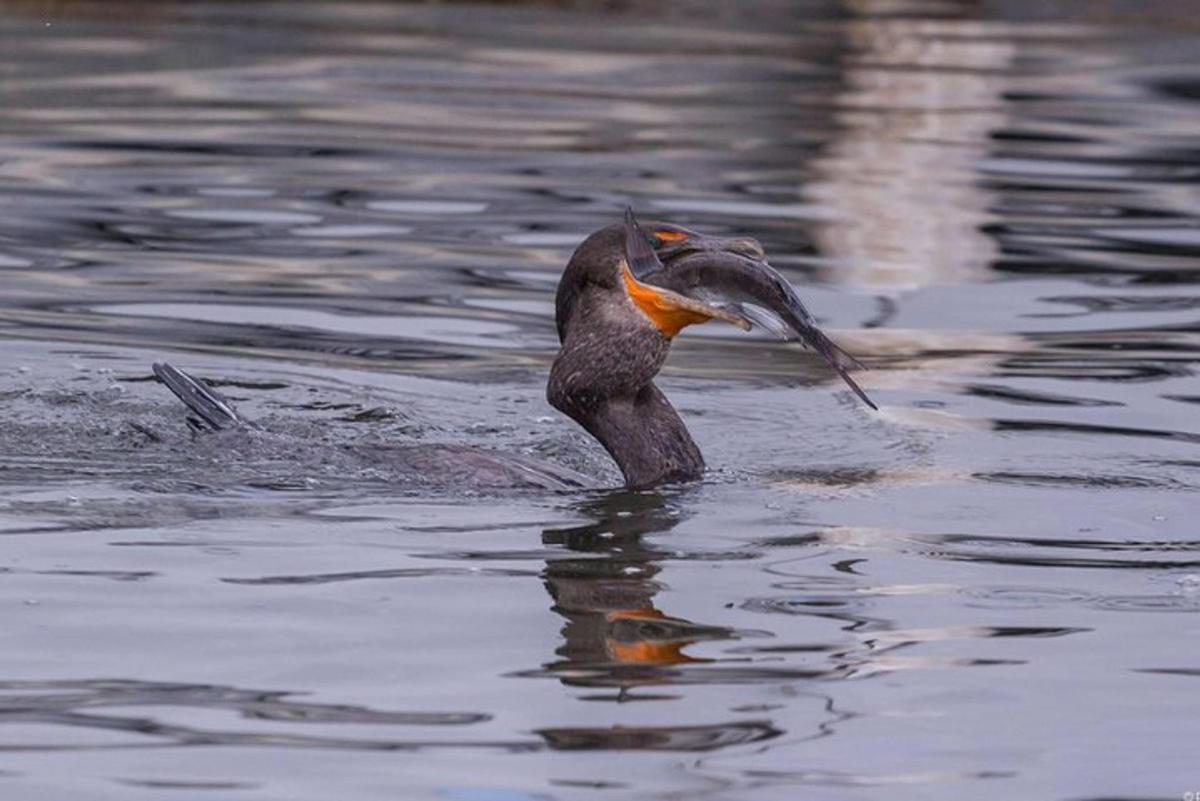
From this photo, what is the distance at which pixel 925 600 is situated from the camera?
19.3ft

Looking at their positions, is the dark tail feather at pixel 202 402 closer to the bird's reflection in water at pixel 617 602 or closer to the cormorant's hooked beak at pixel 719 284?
the bird's reflection in water at pixel 617 602

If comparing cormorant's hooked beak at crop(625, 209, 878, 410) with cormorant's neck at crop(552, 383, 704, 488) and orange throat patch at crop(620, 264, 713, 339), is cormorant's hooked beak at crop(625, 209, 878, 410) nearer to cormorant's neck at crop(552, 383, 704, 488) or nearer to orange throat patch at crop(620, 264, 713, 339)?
orange throat patch at crop(620, 264, 713, 339)

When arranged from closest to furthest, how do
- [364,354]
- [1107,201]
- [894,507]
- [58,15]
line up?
[894,507]
[364,354]
[1107,201]
[58,15]

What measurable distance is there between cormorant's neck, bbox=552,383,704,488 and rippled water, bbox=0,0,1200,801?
126 mm

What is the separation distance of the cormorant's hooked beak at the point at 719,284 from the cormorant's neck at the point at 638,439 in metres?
0.32

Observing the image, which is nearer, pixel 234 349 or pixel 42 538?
pixel 42 538

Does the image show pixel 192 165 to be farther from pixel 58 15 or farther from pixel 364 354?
pixel 58 15

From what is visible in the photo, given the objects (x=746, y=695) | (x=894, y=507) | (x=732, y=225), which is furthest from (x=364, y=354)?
(x=746, y=695)

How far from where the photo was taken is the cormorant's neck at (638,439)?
7.23 m

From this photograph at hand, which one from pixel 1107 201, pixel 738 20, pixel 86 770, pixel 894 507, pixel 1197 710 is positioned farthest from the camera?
pixel 738 20

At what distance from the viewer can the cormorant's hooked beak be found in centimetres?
670

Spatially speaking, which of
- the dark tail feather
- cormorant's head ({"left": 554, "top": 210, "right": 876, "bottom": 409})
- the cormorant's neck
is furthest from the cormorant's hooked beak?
the dark tail feather

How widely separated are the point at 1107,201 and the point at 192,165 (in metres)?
4.96

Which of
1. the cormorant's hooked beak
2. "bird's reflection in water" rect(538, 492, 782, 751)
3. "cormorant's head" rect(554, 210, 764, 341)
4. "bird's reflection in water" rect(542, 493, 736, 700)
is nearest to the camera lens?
"bird's reflection in water" rect(538, 492, 782, 751)
